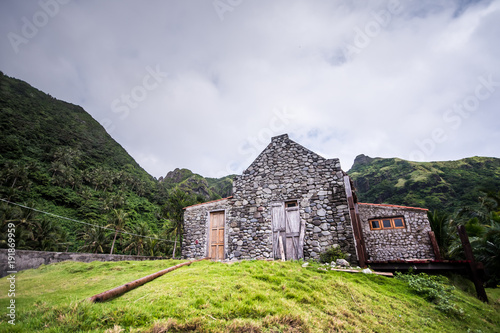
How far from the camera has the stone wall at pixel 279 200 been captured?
9.80m

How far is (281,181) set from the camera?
11445 millimetres

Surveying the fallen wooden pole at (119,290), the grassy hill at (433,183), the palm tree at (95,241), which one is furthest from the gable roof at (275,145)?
the grassy hill at (433,183)

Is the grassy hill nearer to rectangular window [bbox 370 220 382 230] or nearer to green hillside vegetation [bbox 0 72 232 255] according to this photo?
rectangular window [bbox 370 220 382 230]

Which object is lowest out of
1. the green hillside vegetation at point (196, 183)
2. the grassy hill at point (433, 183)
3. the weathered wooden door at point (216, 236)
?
the weathered wooden door at point (216, 236)

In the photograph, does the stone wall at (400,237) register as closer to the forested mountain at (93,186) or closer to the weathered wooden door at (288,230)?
the weathered wooden door at (288,230)

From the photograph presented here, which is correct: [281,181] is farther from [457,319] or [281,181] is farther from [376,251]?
[376,251]

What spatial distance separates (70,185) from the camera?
184 feet

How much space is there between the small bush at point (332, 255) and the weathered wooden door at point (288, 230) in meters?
0.92

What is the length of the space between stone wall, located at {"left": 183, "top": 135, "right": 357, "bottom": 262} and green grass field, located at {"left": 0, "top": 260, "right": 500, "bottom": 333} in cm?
304

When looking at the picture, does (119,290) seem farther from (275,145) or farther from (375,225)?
(375,225)

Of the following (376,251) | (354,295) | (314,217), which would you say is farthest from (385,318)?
(376,251)

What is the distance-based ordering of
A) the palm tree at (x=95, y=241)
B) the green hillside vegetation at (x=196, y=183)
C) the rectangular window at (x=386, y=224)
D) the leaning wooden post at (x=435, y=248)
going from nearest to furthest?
1. the leaning wooden post at (x=435, y=248)
2. the rectangular window at (x=386, y=224)
3. the palm tree at (x=95, y=241)
4. the green hillside vegetation at (x=196, y=183)

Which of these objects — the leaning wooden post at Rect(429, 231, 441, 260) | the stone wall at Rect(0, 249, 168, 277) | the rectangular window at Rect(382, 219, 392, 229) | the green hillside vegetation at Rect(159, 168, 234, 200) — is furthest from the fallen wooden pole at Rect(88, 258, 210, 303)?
the green hillside vegetation at Rect(159, 168, 234, 200)

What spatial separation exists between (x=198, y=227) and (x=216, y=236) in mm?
1381
